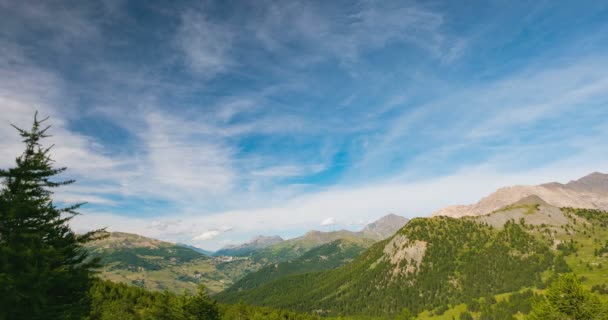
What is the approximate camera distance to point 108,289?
11431 centimetres

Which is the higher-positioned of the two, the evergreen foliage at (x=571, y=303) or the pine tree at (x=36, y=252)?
the pine tree at (x=36, y=252)

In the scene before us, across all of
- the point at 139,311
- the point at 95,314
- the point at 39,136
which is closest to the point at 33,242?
the point at 39,136

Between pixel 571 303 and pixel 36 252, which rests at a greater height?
pixel 36 252

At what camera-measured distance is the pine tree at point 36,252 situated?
18562 mm

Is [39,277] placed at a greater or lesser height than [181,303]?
greater

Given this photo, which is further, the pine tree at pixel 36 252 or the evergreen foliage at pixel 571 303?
the evergreen foliage at pixel 571 303

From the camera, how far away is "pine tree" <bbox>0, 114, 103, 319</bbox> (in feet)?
60.9

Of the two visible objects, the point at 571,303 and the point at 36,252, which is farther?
the point at 571,303

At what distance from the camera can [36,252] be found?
63.2ft

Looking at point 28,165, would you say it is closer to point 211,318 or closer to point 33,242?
point 33,242

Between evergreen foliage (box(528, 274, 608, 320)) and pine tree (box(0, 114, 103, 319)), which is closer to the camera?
pine tree (box(0, 114, 103, 319))

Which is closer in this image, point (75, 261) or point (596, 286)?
point (75, 261)

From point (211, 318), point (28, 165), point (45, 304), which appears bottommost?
point (211, 318)

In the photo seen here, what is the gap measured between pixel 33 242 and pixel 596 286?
24416 centimetres
